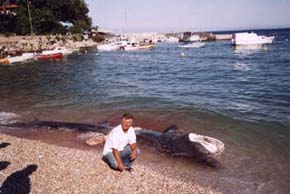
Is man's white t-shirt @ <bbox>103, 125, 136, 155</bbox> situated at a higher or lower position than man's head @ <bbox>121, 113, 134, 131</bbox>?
lower

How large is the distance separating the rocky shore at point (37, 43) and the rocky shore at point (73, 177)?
5700 centimetres

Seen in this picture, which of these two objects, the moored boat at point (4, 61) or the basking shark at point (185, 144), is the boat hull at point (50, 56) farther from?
the basking shark at point (185, 144)

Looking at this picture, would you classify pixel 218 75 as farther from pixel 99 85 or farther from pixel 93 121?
pixel 93 121

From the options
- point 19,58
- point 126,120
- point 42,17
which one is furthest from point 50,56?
point 126,120

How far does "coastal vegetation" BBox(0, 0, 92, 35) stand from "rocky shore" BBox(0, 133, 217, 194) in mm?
74373

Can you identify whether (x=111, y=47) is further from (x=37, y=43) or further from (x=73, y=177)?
(x=73, y=177)

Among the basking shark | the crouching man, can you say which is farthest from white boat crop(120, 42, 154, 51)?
the crouching man

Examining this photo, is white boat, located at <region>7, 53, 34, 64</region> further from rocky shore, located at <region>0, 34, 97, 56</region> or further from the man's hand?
the man's hand

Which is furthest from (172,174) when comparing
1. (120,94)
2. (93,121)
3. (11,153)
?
(120,94)

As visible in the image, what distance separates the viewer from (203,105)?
70.8 feet

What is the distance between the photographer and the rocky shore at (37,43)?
69206mm

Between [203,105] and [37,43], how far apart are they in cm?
6241

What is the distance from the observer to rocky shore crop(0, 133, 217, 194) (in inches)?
353

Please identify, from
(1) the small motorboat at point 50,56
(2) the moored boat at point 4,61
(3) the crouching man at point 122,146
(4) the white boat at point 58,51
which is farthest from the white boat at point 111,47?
(3) the crouching man at point 122,146
